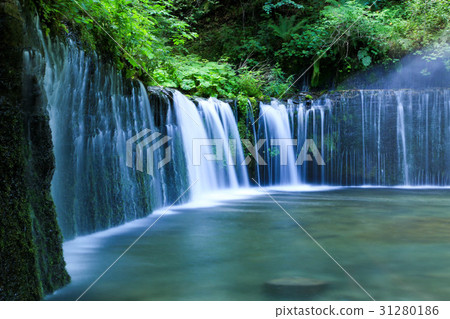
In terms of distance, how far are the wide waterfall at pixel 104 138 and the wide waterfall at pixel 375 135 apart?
506 cm

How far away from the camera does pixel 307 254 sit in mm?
4527

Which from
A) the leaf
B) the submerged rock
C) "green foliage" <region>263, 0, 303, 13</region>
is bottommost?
the submerged rock

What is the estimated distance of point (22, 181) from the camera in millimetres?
2877

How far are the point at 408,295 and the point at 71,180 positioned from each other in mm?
3885

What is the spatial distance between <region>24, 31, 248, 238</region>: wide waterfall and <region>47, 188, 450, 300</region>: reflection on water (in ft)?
1.30

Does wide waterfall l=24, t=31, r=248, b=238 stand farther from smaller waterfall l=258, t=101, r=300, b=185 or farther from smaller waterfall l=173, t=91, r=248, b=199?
smaller waterfall l=258, t=101, r=300, b=185

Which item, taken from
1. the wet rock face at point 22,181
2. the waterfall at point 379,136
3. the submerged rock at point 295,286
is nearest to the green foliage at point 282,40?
the waterfall at point 379,136

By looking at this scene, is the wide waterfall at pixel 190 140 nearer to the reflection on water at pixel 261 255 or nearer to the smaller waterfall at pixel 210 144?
the smaller waterfall at pixel 210 144

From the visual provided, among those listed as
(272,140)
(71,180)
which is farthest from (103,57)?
(272,140)

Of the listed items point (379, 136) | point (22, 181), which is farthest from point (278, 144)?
point (22, 181)

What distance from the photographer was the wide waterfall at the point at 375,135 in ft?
41.1

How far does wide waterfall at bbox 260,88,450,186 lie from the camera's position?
12.5m

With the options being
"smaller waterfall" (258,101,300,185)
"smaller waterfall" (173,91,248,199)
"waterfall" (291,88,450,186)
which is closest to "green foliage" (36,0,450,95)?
"smaller waterfall" (258,101,300,185)
